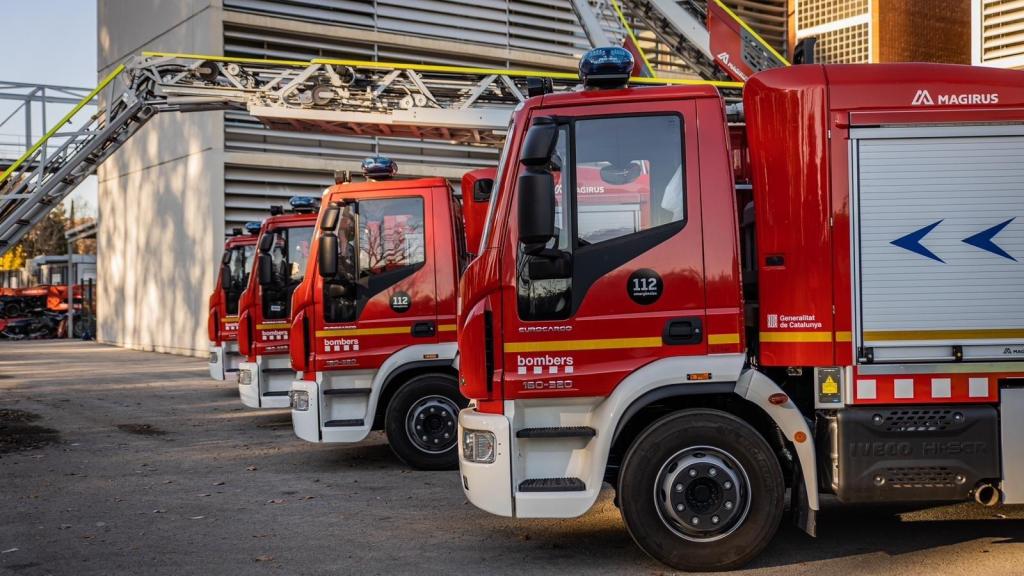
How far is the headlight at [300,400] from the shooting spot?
32.4ft

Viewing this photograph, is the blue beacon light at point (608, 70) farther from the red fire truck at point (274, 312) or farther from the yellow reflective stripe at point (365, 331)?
the red fire truck at point (274, 312)

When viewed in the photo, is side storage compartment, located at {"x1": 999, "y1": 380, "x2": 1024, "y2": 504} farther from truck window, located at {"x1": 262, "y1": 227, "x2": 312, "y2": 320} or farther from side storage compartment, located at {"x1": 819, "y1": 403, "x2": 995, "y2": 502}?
truck window, located at {"x1": 262, "y1": 227, "x2": 312, "y2": 320}

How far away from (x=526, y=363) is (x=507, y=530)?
170 cm

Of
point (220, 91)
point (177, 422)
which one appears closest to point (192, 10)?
point (220, 91)

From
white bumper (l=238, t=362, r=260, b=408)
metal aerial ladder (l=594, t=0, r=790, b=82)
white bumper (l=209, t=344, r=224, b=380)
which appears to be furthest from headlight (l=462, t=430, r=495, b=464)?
white bumper (l=209, t=344, r=224, b=380)

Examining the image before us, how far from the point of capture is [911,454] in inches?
236

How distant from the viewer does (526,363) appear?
6145 mm

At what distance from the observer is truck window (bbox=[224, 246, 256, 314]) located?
56.3ft

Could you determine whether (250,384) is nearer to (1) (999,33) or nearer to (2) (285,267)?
(2) (285,267)

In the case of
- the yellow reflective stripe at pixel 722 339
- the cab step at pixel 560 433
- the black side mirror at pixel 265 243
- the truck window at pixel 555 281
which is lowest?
the cab step at pixel 560 433

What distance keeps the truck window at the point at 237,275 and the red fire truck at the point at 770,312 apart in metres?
11.7

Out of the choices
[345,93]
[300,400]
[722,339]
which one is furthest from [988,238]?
[345,93]

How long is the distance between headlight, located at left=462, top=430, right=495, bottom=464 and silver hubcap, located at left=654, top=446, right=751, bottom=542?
945 millimetres

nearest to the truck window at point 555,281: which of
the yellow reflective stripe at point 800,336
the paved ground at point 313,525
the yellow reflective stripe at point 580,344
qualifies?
the yellow reflective stripe at point 580,344
